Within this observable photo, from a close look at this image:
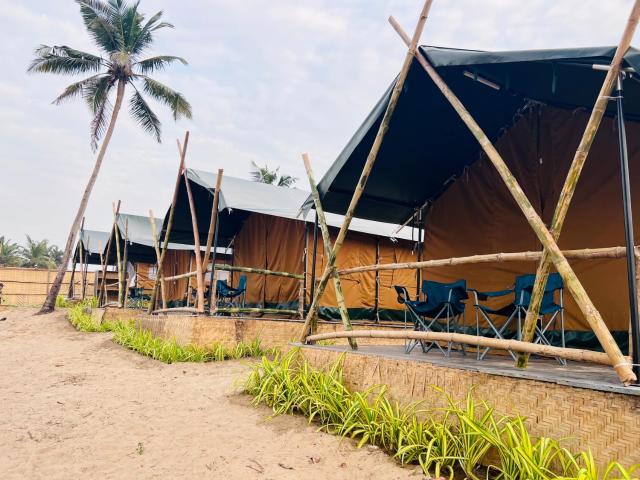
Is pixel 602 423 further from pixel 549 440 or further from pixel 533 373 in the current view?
pixel 533 373

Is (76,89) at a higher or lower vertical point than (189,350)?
higher

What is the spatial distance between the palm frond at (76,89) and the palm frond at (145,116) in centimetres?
138

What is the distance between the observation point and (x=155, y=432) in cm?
413

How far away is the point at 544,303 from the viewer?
408 centimetres

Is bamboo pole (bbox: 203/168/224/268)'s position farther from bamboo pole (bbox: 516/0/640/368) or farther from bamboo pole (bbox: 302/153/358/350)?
bamboo pole (bbox: 516/0/640/368)

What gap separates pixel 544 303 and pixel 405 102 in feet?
8.00

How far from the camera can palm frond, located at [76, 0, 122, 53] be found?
48.6 ft

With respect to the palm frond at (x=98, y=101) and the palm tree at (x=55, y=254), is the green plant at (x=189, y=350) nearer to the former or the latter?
the palm frond at (x=98, y=101)

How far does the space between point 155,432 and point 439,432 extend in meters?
2.48

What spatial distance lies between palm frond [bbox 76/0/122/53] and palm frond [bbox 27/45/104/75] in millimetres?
572

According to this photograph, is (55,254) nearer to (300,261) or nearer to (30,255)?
(30,255)

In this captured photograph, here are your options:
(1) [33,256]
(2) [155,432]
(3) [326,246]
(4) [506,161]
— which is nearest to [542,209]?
(4) [506,161]

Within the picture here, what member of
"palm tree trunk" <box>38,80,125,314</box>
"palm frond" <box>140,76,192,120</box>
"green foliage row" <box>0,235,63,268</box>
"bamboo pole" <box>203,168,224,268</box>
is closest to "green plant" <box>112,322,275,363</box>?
"bamboo pole" <box>203,168,224,268</box>

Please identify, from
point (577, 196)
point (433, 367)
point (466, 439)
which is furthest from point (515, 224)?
point (466, 439)
